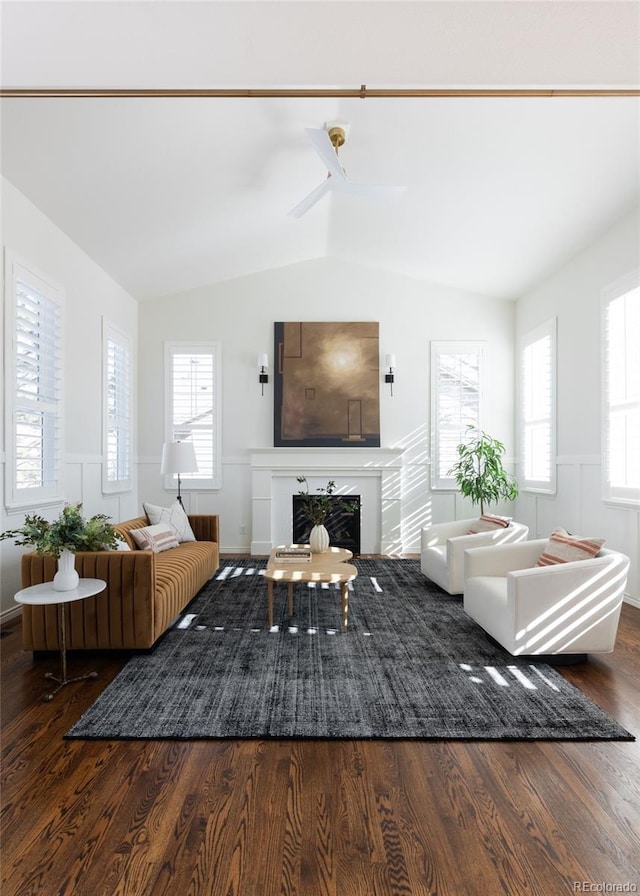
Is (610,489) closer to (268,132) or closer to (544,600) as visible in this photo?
(544,600)

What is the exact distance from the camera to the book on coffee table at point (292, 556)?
13.8ft

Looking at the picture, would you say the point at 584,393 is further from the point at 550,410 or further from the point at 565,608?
the point at 565,608

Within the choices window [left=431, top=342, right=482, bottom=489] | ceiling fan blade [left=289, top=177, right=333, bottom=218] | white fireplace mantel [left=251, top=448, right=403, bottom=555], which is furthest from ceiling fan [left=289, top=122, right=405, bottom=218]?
white fireplace mantel [left=251, top=448, right=403, bottom=555]

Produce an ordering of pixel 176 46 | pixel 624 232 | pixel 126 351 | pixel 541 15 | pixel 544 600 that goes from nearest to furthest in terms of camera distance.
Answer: pixel 541 15, pixel 176 46, pixel 544 600, pixel 624 232, pixel 126 351

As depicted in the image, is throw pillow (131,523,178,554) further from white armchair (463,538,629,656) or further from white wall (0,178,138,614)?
white armchair (463,538,629,656)

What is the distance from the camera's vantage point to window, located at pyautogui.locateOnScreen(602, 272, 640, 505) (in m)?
4.41

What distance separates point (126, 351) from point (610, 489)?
543 cm

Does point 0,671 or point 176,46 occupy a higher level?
point 176,46

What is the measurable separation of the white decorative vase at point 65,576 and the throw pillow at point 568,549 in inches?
113

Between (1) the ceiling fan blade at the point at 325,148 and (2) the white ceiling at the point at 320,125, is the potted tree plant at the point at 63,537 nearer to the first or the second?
(2) the white ceiling at the point at 320,125

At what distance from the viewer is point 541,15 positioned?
1.42 meters

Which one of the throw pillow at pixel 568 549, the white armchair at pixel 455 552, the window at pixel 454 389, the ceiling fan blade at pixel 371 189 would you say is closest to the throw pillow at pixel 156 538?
the white armchair at pixel 455 552

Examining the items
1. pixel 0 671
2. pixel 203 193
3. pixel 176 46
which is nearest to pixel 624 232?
pixel 203 193

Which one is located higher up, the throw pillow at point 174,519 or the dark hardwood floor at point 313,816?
the throw pillow at point 174,519
